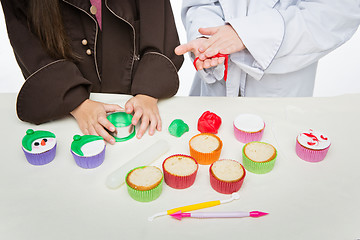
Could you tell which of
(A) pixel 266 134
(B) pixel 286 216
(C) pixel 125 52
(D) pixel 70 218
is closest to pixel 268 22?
(A) pixel 266 134

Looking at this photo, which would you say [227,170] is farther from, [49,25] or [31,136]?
[49,25]

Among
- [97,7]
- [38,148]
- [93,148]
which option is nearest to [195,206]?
[93,148]

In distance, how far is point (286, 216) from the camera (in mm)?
675

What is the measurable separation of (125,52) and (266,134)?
20.6 inches

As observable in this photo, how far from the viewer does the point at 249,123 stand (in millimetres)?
906

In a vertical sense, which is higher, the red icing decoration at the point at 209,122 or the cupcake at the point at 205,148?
the red icing decoration at the point at 209,122

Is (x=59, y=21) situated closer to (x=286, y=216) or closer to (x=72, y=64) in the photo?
(x=72, y=64)

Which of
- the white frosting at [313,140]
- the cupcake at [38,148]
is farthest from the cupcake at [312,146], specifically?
the cupcake at [38,148]

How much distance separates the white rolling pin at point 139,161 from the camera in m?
0.75

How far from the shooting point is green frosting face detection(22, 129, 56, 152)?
2.67 ft

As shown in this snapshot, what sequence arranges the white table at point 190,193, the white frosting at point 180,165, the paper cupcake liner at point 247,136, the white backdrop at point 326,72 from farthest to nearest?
the white backdrop at point 326,72 < the paper cupcake liner at point 247,136 < the white frosting at point 180,165 < the white table at point 190,193

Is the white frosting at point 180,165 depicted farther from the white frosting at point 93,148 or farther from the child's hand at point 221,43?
the child's hand at point 221,43

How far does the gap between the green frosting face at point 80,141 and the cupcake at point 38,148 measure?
2.0 inches

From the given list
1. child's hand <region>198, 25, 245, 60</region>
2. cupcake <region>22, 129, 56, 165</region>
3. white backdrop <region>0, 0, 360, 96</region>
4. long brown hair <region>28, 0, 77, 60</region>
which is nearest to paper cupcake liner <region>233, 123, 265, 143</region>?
child's hand <region>198, 25, 245, 60</region>
